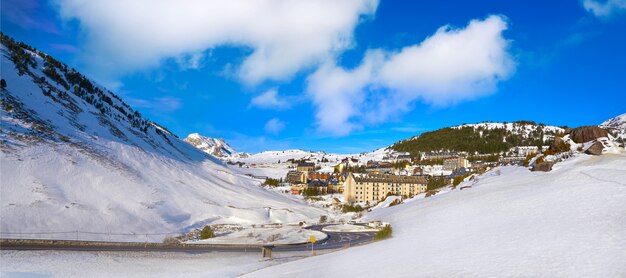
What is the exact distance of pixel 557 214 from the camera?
62.8 ft

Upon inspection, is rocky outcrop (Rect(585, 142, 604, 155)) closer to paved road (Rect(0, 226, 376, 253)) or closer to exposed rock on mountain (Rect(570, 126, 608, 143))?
exposed rock on mountain (Rect(570, 126, 608, 143))

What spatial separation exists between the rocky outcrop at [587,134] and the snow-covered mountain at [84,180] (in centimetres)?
4536

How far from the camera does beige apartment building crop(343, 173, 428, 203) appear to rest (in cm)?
12250

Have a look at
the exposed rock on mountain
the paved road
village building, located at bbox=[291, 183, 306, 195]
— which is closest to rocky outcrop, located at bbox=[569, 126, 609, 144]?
the exposed rock on mountain

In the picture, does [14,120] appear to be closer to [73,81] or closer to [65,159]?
[65,159]

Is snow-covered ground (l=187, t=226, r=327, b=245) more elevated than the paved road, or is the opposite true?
the paved road

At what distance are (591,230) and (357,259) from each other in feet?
31.8

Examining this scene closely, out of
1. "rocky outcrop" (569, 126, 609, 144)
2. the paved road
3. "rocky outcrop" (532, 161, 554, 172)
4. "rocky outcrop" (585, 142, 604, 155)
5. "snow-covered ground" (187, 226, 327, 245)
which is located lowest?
"snow-covered ground" (187, 226, 327, 245)

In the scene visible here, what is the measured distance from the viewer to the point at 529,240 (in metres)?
15.0

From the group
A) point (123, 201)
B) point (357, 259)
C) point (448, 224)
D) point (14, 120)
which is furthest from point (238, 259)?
point (14, 120)

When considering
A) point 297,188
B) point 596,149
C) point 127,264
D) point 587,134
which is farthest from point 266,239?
point 297,188

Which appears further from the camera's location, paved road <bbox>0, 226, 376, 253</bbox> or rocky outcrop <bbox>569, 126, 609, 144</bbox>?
rocky outcrop <bbox>569, 126, 609, 144</bbox>

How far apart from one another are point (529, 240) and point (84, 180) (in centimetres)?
5555

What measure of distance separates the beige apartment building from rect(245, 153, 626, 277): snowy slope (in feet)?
311
